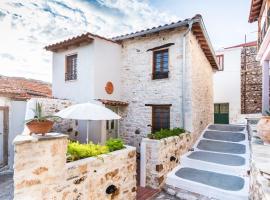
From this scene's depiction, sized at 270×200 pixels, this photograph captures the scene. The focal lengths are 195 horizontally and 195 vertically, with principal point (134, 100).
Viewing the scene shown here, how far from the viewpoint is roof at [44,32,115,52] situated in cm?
916

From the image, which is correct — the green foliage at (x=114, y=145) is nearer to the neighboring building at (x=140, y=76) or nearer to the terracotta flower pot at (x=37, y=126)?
the terracotta flower pot at (x=37, y=126)

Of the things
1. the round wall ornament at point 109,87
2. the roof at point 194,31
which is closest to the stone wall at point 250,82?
the roof at point 194,31

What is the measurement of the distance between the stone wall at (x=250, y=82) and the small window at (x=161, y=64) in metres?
9.37

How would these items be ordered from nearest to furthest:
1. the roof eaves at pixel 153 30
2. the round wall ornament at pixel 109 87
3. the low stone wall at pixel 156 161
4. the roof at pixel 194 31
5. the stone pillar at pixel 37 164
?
the stone pillar at pixel 37 164 → the low stone wall at pixel 156 161 → the roof at pixel 194 31 → the roof eaves at pixel 153 30 → the round wall ornament at pixel 109 87

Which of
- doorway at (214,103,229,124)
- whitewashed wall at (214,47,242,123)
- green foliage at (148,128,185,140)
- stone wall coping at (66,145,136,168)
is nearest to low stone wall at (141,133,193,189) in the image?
green foliage at (148,128,185,140)

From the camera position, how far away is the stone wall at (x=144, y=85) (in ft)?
29.8

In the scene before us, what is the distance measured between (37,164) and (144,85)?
750 cm

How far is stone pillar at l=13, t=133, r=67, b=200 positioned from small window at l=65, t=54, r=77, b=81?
7.65 meters

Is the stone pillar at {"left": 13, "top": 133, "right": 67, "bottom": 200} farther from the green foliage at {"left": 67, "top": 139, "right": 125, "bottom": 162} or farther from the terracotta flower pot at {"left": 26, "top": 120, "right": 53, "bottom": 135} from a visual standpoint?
the green foliage at {"left": 67, "top": 139, "right": 125, "bottom": 162}

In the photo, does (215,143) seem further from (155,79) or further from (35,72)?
(35,72)

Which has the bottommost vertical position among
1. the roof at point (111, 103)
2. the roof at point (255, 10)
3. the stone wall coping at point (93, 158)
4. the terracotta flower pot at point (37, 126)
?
the stone wall coping at point (93, 158)

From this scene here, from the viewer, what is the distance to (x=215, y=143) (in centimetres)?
898

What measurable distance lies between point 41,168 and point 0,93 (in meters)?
6.39

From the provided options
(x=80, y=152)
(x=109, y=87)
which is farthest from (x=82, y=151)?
(x=109, y=87)
